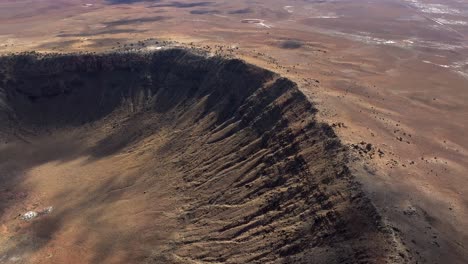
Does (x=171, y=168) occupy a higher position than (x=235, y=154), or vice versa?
(x=235, y=154)

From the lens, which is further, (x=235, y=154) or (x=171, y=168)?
(x=171, y=168)

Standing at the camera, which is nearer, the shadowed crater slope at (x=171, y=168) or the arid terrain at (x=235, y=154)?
the arid terrain at (x=235, y=154)

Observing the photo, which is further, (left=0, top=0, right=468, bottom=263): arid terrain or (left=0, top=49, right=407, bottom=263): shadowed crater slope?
(left=0, top=49, right=407, bottom=263): shadowed crater slope
